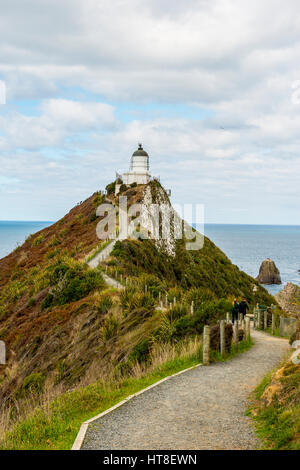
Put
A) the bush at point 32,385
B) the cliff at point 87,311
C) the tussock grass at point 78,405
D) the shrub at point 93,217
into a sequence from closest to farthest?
the tussock grass at point 78,405 < the bush at point 32,385 < the cliff at point 87,311 < the shrub at point 93,217

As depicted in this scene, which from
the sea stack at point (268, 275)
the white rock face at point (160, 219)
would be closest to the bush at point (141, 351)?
the white rock face at point (160, 219)

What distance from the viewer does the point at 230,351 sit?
48.5 feet

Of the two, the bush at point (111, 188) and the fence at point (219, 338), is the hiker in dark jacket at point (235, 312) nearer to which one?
the fence at point (219, 338)

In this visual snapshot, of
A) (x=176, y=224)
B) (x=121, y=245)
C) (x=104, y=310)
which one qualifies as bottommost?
(x=104, y=310)

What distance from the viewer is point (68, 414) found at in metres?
9.37

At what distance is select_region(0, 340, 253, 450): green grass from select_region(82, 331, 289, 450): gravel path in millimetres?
457

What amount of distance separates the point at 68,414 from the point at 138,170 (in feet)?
169

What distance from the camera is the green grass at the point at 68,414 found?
807 cm

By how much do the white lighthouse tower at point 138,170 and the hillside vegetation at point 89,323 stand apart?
72.4ft

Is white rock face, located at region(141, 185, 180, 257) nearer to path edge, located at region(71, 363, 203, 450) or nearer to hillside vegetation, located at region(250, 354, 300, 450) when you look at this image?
path edge, located at region(71, 363, 203, 450)
